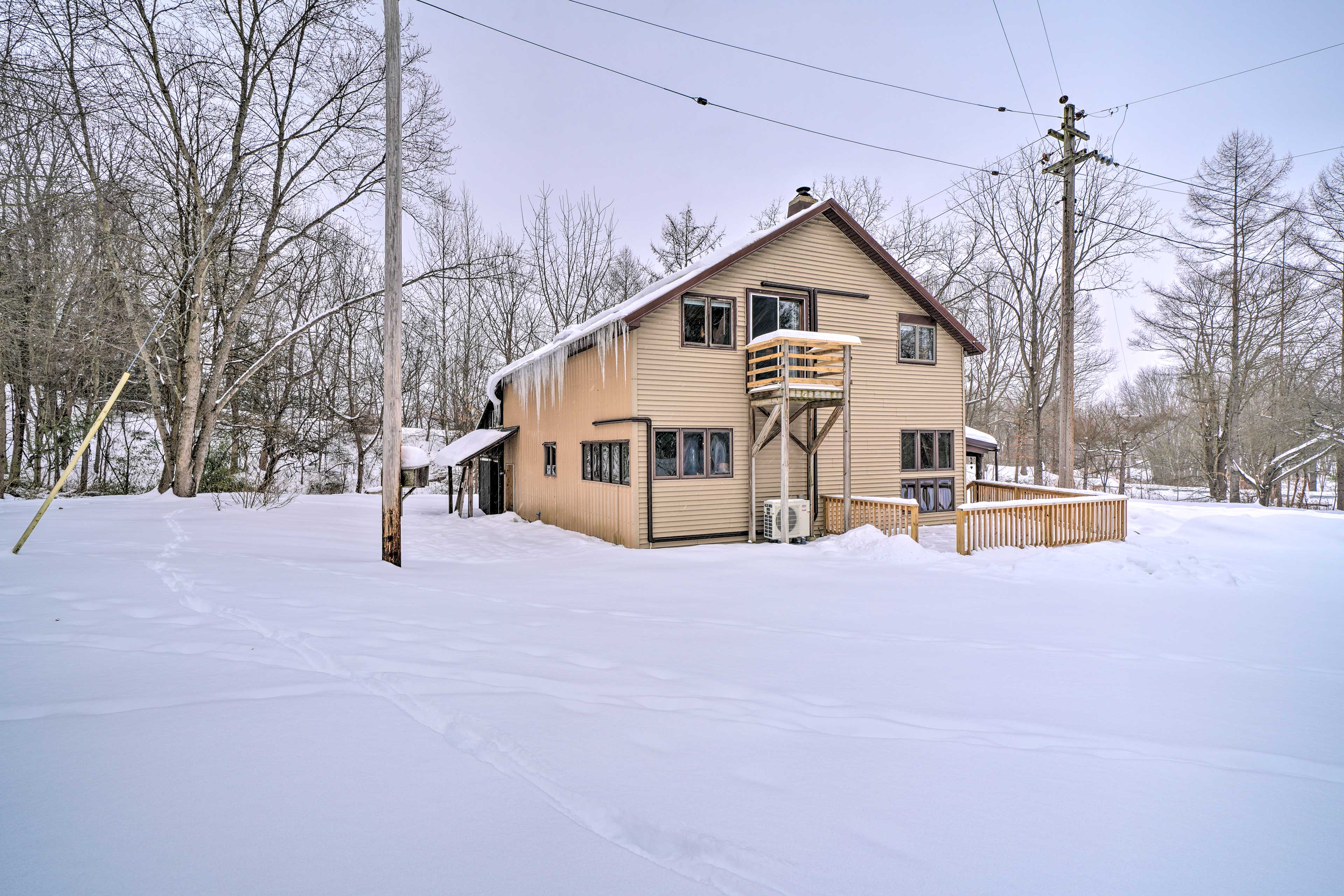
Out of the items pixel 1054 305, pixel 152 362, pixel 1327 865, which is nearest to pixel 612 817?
pixel 1327 865

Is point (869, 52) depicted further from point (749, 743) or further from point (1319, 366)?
point (749, 743)

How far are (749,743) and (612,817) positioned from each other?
0.90 metres

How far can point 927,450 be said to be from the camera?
13.4 m

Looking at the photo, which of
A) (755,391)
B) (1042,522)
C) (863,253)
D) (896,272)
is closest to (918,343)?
(896,272)

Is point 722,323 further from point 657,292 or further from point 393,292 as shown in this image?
point 393,292

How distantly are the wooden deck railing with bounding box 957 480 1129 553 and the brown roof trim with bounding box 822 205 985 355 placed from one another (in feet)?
13.4

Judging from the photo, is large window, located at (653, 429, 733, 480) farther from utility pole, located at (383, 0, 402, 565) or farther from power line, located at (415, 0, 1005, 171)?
power line, located at (415, 0, 1005, 171)

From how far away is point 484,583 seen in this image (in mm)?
6598

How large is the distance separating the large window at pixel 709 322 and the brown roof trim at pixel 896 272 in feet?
9.71

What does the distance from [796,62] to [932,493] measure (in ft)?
30.1

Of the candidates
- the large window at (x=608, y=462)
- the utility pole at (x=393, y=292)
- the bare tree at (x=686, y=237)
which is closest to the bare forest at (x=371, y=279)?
the bare tree at (x=686, y=237)

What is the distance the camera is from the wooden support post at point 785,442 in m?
9.95

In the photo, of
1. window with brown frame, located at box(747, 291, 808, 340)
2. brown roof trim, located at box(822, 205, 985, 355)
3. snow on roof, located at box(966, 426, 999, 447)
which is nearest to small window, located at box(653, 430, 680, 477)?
window with brown frame, located at box(747, 291, 808, 340)

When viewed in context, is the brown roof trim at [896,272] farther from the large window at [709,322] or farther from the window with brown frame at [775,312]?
the large window at [709,322]
